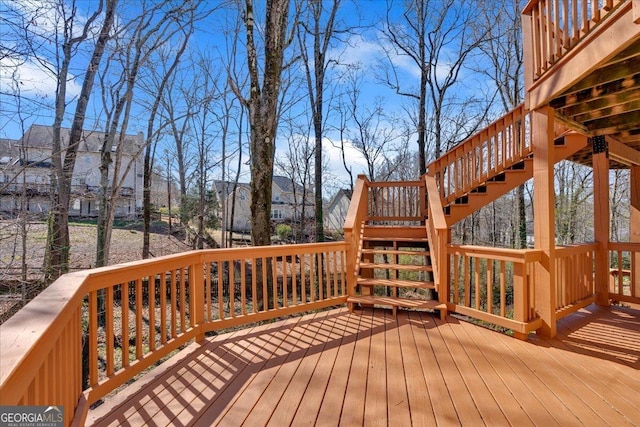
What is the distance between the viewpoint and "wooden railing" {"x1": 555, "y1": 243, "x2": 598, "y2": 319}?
3627mm

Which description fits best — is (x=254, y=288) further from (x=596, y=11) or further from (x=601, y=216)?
(x=601, y=216)

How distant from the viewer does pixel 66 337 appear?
5.08 feet

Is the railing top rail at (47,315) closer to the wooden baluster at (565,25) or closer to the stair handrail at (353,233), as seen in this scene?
the stair handrail at (353,233)

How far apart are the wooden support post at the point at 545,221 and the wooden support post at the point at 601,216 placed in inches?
66.3

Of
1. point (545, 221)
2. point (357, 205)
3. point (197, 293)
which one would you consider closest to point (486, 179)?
point (545, 221)

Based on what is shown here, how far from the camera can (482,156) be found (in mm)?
5422

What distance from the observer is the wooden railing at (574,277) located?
3.63 metres

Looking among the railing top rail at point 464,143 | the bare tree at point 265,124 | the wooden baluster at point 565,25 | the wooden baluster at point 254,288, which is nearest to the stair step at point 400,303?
the wooden baluster at point 254,288

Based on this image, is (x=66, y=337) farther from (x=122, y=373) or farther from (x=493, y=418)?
(x=493, y=418)

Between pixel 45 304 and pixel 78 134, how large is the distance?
5.17 metres

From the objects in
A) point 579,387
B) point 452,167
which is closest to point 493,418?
point 579,387

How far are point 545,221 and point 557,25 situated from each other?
6.23 feet

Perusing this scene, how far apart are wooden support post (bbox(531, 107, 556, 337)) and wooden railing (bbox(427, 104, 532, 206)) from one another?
5.51ft

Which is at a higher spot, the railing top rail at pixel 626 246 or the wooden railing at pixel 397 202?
the wooden railing at pixel 397 202
